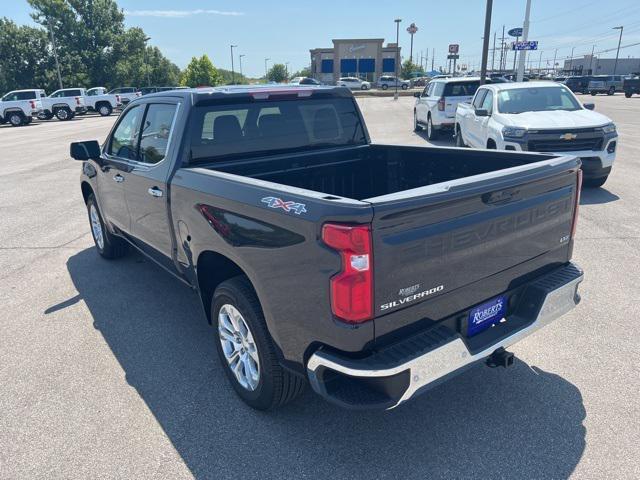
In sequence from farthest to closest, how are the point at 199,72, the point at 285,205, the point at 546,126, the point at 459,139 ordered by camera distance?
the point at 199,72 < the point at 459,139 < the point at 546,126 < the point at 285,205

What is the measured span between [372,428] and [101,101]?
39691mm

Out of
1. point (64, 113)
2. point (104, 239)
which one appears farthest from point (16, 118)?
point (104, 239)

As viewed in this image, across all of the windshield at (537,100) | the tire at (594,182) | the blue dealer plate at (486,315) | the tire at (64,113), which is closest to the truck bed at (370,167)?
the blue dealer plate at (486,315)

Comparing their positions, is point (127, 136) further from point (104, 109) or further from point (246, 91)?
point (104, 109)

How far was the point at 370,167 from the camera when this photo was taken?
179 inches

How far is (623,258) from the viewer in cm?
547

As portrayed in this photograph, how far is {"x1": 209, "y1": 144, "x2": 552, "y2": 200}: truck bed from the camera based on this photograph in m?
3.85

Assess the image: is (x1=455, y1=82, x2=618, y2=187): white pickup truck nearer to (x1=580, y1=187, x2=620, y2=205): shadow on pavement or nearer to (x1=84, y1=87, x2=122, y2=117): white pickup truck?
(x1=580, y1=187, x2=620, y2=205): shadow on pavement

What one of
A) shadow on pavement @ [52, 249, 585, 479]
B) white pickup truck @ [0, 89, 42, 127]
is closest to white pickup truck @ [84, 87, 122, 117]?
white pickup truck @ [0, 89, 42, 127]

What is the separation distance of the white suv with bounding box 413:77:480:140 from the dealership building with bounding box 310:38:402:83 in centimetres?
7558

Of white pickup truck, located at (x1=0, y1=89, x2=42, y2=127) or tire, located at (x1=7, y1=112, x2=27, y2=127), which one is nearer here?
white pickup truck, located at (x1=0, y1=89, x2=42, y2=127)

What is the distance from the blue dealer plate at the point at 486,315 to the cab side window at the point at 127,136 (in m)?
3.23

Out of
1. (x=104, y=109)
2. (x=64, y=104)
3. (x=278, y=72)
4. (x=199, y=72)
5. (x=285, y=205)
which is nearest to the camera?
(x=285, y=205)

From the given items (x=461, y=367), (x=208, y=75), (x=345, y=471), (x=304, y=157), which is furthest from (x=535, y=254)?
(x=208, y=75)
